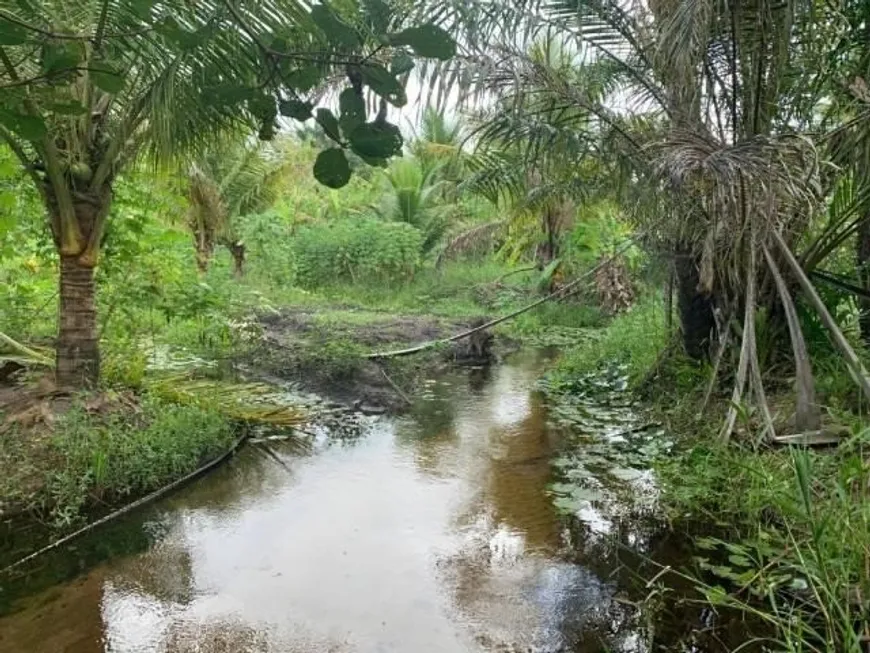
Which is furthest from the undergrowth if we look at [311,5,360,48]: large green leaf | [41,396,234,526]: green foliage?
[311,5,360,48]: large green leaf

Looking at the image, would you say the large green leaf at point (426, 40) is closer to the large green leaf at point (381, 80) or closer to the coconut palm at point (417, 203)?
the large green leaf at point (381, 80)

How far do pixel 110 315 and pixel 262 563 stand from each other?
3279 mm

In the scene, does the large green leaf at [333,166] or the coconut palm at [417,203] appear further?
the coconut palm at [417,203]

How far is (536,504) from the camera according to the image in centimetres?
420

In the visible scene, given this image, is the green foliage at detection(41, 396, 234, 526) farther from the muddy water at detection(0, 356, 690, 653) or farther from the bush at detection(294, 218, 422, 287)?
the bush at detection(294, 218, 422, 287)

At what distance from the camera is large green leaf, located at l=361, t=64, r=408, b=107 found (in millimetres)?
1213

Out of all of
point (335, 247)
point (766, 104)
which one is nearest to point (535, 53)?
point (766, 104)

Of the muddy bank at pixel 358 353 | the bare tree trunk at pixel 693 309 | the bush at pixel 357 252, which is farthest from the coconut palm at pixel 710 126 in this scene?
the bush at pixel 357 252

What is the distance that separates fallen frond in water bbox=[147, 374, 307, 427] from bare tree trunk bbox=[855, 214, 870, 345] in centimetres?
443

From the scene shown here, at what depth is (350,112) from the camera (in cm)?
120

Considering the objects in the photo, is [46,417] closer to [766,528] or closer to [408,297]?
[766,528]

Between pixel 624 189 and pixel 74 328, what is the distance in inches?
167

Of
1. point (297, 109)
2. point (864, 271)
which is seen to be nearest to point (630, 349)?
point (864, 271)

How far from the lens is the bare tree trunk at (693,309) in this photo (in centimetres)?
595
